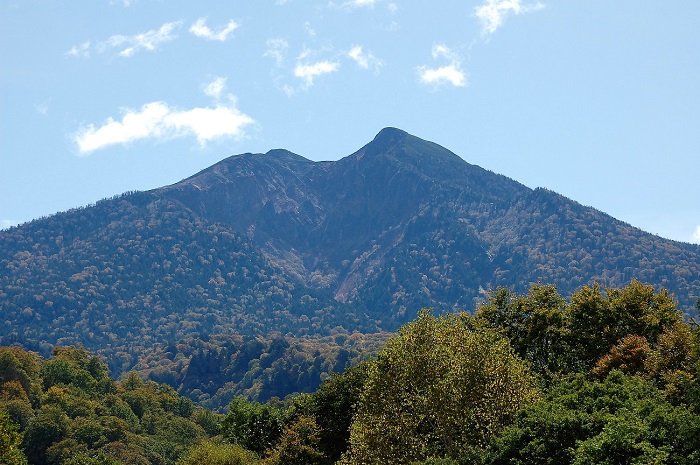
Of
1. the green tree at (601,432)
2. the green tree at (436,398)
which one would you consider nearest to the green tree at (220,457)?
the green tree at (436,398)

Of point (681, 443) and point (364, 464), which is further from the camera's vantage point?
point (364, 464)

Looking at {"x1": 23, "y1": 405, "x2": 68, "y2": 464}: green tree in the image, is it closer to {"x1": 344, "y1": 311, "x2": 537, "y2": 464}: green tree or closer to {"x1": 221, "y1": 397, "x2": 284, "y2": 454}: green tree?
{"x1": 221, "y1": 397, "x2": 284, "y2": 454}: green tree

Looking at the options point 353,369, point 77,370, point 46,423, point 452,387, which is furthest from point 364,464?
point 77,370

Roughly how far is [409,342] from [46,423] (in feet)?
286

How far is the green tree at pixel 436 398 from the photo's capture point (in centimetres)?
4541

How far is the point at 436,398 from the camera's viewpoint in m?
45.7

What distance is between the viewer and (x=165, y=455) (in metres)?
125

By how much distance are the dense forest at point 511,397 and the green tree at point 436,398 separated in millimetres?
86

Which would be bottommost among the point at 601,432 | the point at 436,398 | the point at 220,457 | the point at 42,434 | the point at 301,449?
the point at 42,434

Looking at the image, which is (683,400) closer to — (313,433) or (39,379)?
(313,433)

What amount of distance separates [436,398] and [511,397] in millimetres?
4875

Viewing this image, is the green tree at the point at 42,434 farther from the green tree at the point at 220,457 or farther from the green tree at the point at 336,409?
the green tree at the point at 336,409

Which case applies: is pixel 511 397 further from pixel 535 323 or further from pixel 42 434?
pixel 42 434

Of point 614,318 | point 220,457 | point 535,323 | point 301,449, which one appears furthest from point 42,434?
point 614,318
